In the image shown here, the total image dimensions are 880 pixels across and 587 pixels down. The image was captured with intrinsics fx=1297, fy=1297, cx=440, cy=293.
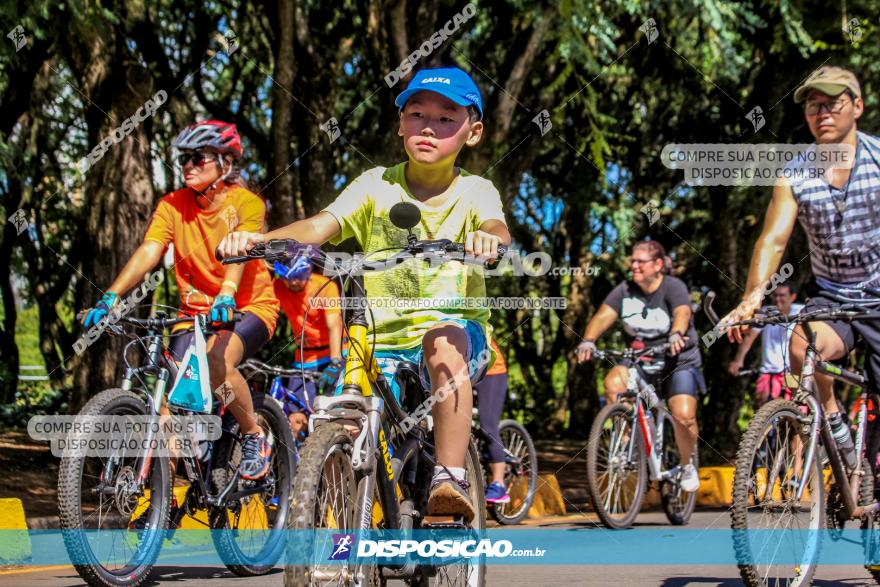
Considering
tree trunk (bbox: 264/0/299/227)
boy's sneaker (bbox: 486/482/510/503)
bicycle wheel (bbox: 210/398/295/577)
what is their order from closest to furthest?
bicycle wheel (bbox: 210/398/295/577) < boy's sneaker (bbox: 486/482/510/503) < tree trunk (bbox: 264/0/299/227)

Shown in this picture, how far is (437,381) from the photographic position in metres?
4.33

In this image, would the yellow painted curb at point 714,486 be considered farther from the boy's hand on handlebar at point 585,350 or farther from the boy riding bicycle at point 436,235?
the boy riding bicycle at point 436,235

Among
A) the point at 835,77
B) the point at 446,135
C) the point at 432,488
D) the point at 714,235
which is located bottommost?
the point at 432,488

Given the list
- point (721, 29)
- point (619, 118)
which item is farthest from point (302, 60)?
point (619, 118)

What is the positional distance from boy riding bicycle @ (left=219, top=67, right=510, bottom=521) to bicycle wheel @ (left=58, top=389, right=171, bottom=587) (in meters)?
1.48

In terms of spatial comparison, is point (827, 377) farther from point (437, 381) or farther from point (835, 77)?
point (437, 381)

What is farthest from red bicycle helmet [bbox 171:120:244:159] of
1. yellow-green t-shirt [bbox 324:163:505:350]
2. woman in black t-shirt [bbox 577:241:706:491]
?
woman in black t-shirt [bbox 577:241:706:491]

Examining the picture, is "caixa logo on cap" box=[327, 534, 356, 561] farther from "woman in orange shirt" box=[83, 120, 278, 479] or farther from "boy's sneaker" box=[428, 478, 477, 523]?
"woman in orange shirt" box=[83, 120, 278, 479]

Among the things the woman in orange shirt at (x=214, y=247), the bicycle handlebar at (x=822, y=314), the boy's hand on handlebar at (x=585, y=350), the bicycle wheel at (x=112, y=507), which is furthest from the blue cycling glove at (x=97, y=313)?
the boy's hand on handlebar at (x=585, y=350)

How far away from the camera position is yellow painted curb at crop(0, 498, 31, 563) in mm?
6727

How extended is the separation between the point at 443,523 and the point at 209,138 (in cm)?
314

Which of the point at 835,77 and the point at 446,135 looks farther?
the point at 835,77

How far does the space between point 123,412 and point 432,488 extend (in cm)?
198

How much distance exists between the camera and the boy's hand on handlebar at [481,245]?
400 cm
